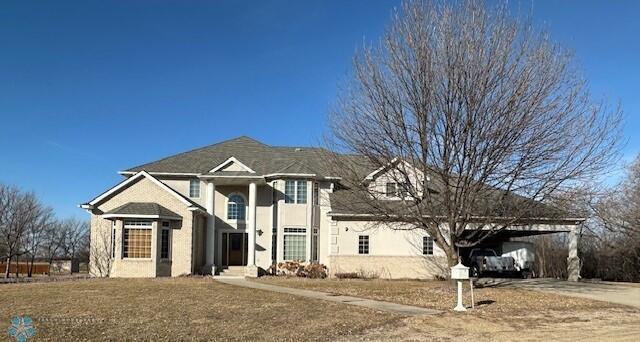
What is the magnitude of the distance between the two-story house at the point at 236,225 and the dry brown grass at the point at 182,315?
8444mm

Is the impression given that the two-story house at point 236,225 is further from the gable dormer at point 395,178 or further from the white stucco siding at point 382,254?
the gable dormer at point 395,178

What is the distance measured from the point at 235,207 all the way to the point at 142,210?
18.7 feet

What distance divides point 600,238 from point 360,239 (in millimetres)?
16652

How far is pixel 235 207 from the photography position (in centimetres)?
3173

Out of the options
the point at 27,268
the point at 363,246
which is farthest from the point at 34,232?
the point at 363,246

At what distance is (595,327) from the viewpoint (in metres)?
13.7

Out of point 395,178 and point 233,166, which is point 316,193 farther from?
point 395,178

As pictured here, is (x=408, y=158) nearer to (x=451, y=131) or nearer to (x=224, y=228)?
(x=451, y=131)

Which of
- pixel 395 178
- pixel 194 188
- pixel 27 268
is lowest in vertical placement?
pixel 27 268

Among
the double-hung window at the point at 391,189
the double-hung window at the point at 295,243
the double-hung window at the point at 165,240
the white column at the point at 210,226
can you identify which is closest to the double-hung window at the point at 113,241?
the double-hung window at the point at 165,240

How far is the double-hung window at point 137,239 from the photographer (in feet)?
90.3

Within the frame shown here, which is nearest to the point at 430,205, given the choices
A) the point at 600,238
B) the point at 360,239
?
the point at 360,239

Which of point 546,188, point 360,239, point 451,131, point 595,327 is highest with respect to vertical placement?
point 451,131

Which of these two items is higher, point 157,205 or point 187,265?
point 157,205
